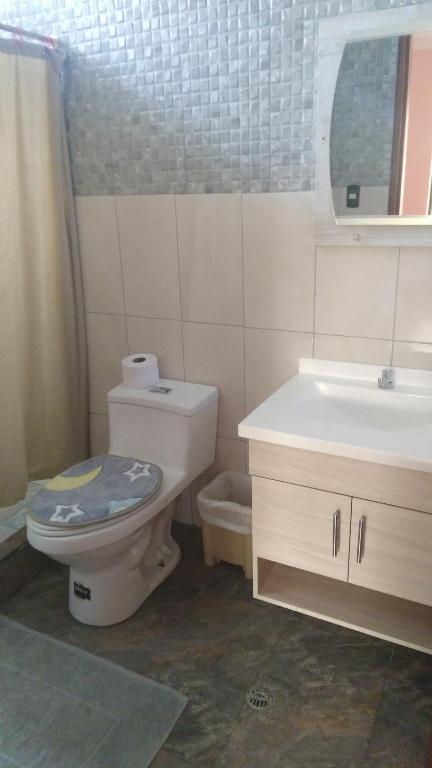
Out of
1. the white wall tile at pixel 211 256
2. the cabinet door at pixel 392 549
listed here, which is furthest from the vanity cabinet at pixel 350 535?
the white wall tile at pixel 211 256

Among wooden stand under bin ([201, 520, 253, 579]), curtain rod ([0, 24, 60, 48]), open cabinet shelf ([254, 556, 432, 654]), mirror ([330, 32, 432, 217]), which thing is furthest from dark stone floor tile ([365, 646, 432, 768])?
curtain rod ([0, 24, 60, 48])

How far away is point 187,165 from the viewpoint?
74.7 inches

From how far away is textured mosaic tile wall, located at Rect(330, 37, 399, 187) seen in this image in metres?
1.53

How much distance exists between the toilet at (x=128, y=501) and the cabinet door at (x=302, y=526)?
40 cm

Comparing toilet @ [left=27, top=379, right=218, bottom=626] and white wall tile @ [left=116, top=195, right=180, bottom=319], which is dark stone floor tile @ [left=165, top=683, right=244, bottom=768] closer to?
toilet @ [left=27, top=379, right=218, bottom=626]

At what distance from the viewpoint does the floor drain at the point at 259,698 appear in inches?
62.3

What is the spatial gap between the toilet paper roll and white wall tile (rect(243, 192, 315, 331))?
1.41 ft

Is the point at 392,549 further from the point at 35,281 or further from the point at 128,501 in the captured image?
the point at 35,281

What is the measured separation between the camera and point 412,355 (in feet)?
5.65

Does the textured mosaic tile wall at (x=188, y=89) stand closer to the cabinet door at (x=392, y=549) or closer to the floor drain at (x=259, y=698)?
the cabinet door at (x=392, y=549)

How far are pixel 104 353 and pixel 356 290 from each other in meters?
1.06

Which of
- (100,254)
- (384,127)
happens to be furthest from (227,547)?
(384,127)

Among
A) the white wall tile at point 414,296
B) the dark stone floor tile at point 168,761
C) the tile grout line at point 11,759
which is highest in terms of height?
the white wall tile at point 414,296

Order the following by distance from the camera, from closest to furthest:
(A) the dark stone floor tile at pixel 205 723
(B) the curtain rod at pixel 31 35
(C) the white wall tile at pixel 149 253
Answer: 1. (A) the dark stone floor tile at pixel 205 723
2. (B) the curtain rod at pixel 31 35
3. (C) the white wall tile at pixel 149 253
